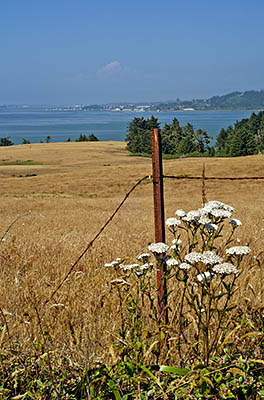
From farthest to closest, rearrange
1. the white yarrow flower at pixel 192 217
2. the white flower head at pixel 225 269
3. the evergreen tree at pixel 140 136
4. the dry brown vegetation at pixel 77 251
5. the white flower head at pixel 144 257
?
the evergreen tree at pixel 140 136 < the dry brown vegetation at pixel 77 251 < the white flower head at pixel 144 257 < the white yarrow flower at pixel 192 217 < the white flower head at pixel 225 269

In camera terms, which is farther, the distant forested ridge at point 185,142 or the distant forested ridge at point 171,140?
the distant forested ridge at point 171,140

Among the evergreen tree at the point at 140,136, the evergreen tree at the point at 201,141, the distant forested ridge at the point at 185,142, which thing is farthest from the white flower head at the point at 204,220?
the evergreen tree at the point at 201,141

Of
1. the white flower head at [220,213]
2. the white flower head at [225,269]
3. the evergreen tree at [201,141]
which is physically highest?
the white flower head at [220,213]

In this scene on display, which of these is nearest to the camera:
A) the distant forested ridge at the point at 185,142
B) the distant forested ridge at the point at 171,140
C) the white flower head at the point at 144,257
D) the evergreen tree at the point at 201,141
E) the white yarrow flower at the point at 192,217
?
the white yarrow flower at the point at 192,217

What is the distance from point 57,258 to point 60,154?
6799cm

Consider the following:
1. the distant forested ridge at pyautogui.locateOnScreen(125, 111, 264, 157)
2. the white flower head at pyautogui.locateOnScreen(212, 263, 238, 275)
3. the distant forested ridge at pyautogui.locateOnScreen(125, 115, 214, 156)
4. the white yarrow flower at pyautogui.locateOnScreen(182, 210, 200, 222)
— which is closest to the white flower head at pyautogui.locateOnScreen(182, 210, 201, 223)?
the white yarrow flower at pyautogui.locateOnScreen(182, 210, 200, 222)

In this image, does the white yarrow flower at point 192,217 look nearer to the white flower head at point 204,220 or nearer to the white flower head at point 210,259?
the white flower head at point 204,220

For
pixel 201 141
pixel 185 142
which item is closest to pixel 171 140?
pixel 201 141

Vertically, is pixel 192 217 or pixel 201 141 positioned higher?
pixel 192 217

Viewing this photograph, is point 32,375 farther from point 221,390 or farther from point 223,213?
point 223,213

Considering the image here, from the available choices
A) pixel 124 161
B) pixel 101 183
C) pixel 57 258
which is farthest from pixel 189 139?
pixel 57 258

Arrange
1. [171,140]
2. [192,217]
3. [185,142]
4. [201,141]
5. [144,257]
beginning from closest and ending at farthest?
[192,217]
[144,257]
[185,142]
[201,141]
[171,140]

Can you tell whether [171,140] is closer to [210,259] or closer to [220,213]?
[220,213]

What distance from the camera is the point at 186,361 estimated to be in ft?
9.13
